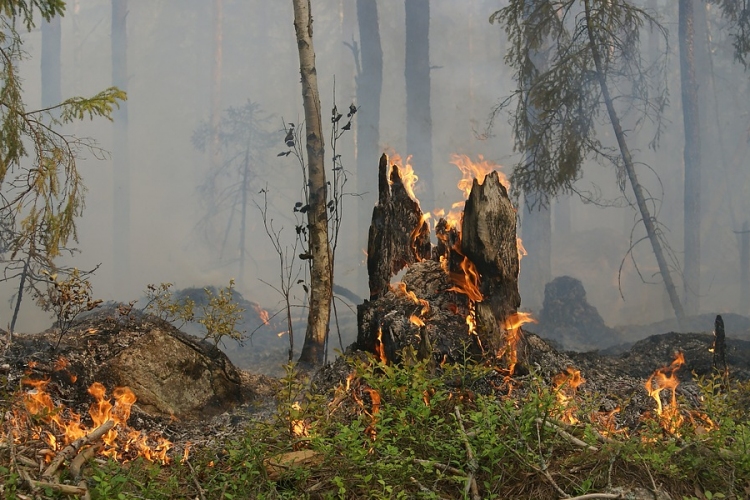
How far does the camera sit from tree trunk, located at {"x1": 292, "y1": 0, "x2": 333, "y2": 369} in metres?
9.03

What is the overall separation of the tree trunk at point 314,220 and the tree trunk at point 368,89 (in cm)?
1814

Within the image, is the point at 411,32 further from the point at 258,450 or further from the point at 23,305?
the point at 258,450

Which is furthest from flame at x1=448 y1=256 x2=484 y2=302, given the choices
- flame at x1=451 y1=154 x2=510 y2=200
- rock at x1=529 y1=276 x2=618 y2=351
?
rock at x1=529 y1=276 x2=618 y2=351

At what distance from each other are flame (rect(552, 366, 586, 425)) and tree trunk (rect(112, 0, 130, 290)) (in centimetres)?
3295

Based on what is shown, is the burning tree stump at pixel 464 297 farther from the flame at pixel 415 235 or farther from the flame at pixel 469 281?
the flame at pixel 415 235

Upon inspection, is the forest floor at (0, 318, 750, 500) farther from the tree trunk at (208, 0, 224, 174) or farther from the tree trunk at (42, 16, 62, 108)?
the tree trunk at (208, 0, 224, 174)

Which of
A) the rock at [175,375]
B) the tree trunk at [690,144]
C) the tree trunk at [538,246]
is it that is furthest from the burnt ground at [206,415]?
the tree trunk at [690,144]

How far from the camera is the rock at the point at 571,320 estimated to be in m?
18.2

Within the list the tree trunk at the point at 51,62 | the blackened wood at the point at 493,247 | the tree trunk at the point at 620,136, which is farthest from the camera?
the tree trunk at the point at 51,62

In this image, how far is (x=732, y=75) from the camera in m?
40.8

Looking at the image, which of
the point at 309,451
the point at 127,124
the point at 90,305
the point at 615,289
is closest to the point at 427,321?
the point at 309,451

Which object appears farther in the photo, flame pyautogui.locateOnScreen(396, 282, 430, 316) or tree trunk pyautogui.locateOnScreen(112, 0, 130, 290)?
tree trunk pyautogui.locateOnScreen(112, 0, 130, 290)

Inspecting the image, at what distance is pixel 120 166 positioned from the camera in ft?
121

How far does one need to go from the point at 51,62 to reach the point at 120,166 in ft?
22.2
